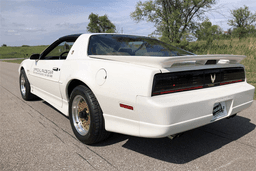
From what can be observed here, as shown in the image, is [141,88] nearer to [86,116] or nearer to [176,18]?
[86,116]

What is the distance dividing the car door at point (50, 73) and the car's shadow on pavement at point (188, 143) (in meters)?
1.29

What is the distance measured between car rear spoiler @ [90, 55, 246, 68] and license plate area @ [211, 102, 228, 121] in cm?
51

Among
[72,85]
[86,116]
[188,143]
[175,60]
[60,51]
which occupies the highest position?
[60,51]

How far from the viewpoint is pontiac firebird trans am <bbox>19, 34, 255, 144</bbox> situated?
83.0 inches

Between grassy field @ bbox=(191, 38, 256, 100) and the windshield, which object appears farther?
grassy field @ bbox=(191, 38, 256, 100)

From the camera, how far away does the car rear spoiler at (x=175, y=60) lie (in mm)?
2127

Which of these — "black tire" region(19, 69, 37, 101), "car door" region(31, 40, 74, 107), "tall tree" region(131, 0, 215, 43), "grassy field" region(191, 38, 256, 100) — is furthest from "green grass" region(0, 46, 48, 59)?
"car door" region(31, 40, 74, 107)

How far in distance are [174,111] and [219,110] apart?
0.79m

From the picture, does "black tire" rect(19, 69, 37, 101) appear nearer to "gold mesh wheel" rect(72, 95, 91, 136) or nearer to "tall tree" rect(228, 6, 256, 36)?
"gold mesh wheel" rect(72, 95, 91, 136)

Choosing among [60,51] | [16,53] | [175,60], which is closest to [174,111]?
[175,60]

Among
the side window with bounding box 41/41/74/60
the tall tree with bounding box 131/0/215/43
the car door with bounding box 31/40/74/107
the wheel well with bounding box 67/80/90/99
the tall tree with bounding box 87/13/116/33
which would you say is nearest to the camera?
the wheel well with bounding box 67/80/90/99

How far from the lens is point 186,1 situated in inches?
627

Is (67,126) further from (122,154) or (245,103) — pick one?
(245,103)

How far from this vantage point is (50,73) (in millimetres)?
3639
